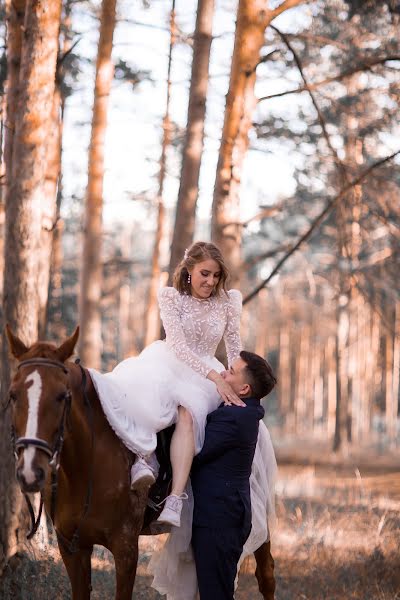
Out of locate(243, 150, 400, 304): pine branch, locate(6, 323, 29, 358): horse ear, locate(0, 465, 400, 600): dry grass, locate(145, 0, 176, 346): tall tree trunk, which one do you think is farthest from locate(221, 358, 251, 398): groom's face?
locate(145, 0, 176, 346): tall tree trunk

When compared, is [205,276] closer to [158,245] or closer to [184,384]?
[184,384]

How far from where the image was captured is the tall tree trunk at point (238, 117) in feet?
31.0

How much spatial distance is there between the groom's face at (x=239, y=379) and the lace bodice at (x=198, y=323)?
0.87 ft

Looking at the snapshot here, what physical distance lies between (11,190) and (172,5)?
10.3 m

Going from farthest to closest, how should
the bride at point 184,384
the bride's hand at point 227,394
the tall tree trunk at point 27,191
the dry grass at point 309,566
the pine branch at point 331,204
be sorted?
1. the pine branch at point 331,204
2. the tall tree trunk at point 27,191
3. the dry grass at point 309,566
4. the bride's hand at point 227,394
5. the bride at point 184,384

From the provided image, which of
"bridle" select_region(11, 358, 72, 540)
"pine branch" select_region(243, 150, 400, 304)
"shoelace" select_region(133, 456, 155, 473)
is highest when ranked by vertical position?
"pine branch" select_region(243, 150, 400, 304)

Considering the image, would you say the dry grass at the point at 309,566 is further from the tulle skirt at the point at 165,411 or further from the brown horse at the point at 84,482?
the brown horse at the point at 84,482

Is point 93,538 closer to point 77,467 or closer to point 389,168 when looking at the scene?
point 77,467

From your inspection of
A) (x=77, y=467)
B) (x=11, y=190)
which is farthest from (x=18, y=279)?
(x=77, y=467)

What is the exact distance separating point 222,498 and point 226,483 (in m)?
0.10

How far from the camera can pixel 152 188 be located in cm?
1917

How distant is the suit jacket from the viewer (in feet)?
17.2

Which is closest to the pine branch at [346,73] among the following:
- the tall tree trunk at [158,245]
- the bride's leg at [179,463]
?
the bride's leg at [179,463]

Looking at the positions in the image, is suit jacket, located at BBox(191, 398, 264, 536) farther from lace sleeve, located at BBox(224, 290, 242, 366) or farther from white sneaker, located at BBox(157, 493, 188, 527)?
lace sleeve, located at BBox(224, 290, 242, 366)
